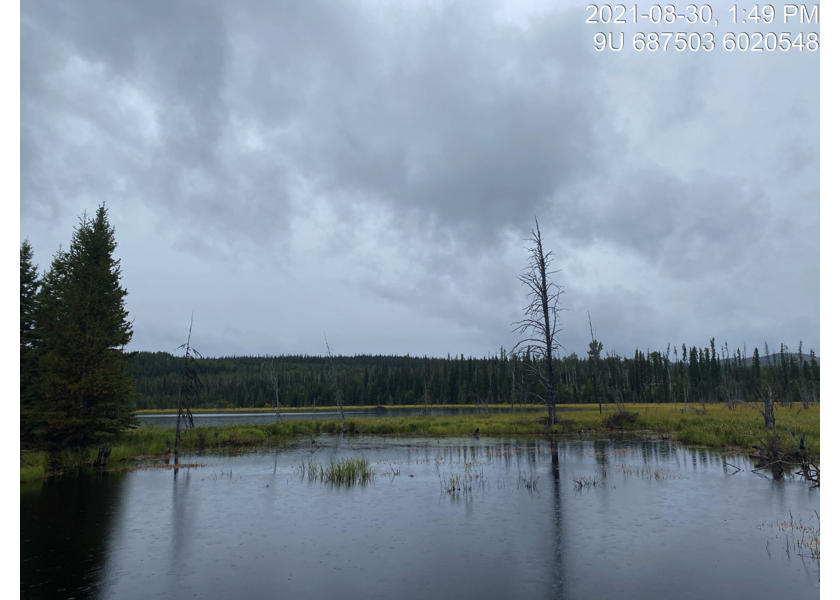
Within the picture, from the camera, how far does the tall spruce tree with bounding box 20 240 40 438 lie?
31.1m

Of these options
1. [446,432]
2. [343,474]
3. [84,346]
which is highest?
[84,346]

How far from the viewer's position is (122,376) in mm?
34969

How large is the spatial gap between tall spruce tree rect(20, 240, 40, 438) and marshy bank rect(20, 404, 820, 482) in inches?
131

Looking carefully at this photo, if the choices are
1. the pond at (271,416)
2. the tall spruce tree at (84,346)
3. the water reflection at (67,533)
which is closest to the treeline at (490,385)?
the pond at (271,416)

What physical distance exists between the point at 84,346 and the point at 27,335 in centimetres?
415

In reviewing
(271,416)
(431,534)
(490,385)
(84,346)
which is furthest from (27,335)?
(490,385)

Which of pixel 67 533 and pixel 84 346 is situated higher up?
pixel 84 346

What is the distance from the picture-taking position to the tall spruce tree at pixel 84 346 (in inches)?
1205

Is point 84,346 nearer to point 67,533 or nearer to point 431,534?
point 67,533

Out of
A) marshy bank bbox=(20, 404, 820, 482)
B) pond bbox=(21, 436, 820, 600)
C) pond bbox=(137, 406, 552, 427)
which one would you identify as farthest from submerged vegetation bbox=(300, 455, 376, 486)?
pond bbox=(137, 406, 552, 427)

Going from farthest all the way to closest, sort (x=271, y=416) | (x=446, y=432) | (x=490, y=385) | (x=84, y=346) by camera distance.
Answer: (x=490, y=385), (x=271, y=416), (x=446, y=432), (x=84, y=346)

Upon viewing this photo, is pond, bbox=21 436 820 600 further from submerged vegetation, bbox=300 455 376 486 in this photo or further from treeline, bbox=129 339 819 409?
treeline, bbox=129 339 819 409

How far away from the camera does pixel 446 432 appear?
1822 inches
